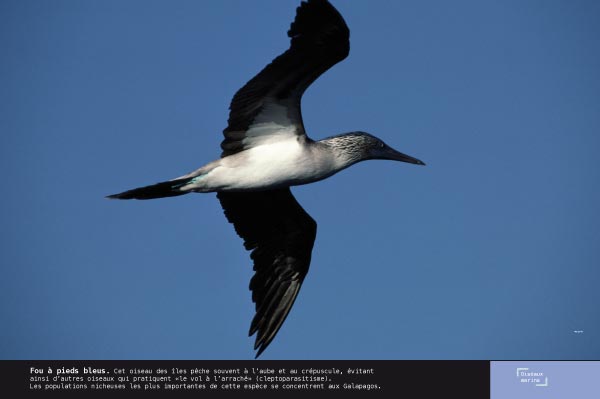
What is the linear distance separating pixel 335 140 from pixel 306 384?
3398 millimetres

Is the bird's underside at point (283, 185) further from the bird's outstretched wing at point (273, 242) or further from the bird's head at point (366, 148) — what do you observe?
the bird's head at point (366, 148)

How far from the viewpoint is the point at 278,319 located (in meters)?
12.2

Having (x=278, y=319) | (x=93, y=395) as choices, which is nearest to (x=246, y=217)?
(x=278, y=319)

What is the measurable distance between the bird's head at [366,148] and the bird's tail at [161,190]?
214 cm

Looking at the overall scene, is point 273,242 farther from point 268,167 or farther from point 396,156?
point 396,156

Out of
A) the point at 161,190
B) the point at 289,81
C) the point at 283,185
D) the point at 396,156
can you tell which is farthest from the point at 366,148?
the point at 161,190

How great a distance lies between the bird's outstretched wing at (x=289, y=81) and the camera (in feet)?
33.7

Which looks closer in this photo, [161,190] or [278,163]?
[161,190]

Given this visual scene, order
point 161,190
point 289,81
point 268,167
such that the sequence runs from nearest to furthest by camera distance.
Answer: point 289,81, point 161,190, point 268,167

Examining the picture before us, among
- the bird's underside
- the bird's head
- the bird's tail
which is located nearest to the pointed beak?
the bird's head

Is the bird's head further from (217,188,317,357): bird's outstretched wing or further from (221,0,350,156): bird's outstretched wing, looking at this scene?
(217,188,317,357): bird's outstretched wing

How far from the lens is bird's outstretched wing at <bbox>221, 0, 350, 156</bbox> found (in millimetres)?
10266

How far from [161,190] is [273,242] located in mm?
2290

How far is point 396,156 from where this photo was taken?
12680 mm
